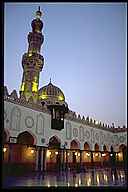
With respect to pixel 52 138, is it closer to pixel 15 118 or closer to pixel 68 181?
pixel 15 118

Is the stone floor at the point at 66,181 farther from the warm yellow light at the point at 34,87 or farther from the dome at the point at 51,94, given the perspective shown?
the warm yellow light at the point at 34,87

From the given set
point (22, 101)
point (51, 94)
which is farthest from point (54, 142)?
point (51, 94)

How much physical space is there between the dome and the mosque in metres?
0.11

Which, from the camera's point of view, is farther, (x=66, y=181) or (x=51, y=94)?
(x=51, y=94)


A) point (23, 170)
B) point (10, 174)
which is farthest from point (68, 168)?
point (10, 174)

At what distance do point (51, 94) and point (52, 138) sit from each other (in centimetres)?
526

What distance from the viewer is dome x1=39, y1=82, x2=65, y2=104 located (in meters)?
14.3

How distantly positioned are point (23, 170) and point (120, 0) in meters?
5.59

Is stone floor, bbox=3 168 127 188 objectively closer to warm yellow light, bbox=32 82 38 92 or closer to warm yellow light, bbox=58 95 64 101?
warm yellow light, bbox=58 95 64 101

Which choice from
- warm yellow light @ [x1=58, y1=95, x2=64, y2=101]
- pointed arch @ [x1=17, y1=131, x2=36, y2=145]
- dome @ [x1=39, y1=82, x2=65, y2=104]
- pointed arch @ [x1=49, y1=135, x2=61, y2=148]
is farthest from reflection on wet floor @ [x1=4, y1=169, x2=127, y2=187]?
warm yellow light @ [x1=58, y1=95, x2=64, y2=101]

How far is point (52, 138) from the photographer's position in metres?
9.47

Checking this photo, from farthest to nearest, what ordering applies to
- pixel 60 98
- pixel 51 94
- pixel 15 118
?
pixel 60 98 < pixel 51 94 < pixel 15 118

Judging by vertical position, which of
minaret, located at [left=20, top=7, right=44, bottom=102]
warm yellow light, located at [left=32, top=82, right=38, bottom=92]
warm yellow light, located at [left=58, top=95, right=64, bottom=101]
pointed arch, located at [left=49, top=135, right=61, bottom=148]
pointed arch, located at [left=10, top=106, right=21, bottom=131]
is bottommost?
pointed arch, located at [left=49, top=135, right=61, bottom=148]

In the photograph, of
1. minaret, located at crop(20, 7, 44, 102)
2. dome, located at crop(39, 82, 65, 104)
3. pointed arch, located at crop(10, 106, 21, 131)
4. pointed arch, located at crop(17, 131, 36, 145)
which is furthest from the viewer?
minaret, located at crop(20, 7, 44, 102)
